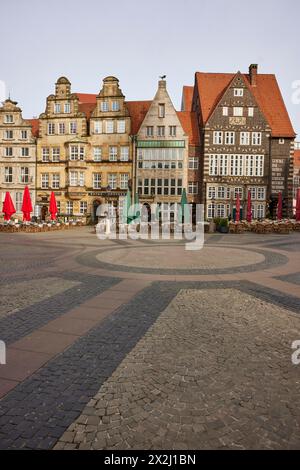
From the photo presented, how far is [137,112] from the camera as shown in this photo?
41.9 meters

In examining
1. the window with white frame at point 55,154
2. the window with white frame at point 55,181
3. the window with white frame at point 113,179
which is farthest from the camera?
the window with white frame at point 55,181

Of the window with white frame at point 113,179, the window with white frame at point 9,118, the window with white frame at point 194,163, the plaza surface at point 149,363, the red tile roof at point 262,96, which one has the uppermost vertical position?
the red tile roof at point 262,96

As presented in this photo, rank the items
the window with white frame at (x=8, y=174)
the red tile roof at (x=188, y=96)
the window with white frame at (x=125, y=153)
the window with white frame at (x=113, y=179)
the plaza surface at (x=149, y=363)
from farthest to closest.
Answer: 1. the red tile roof at (x=188, y=96)
2. the window with white frame at (x=8, y=174)
3. the window with white frame at (x=113, y=179)
4. the window with white frame at (x=125, y=153)
5. the plaza surface at (x=149, y=363)

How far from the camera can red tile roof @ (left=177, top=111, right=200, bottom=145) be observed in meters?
39.9

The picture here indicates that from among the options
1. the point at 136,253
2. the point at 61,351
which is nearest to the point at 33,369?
the point at 61,351

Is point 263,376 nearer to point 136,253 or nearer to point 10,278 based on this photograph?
point 10,278

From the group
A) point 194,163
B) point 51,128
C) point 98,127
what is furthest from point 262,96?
point 51,128

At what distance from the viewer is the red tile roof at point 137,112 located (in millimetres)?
40406

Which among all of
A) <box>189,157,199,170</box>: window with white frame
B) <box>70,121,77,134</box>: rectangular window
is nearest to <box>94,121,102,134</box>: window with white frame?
<box>70,121,77,134</box>: rectangular window

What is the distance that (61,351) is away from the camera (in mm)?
5039

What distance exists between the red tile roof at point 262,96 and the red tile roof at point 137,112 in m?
7.03

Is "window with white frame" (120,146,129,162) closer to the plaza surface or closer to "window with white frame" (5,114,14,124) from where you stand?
"window with white frame" (5,114,14,124)

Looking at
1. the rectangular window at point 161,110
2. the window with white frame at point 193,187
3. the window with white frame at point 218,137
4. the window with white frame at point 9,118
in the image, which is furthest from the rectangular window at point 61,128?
the window with white frame at point 218,137

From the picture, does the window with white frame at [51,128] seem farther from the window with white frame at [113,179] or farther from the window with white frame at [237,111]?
the window with white frame at [237,111]
